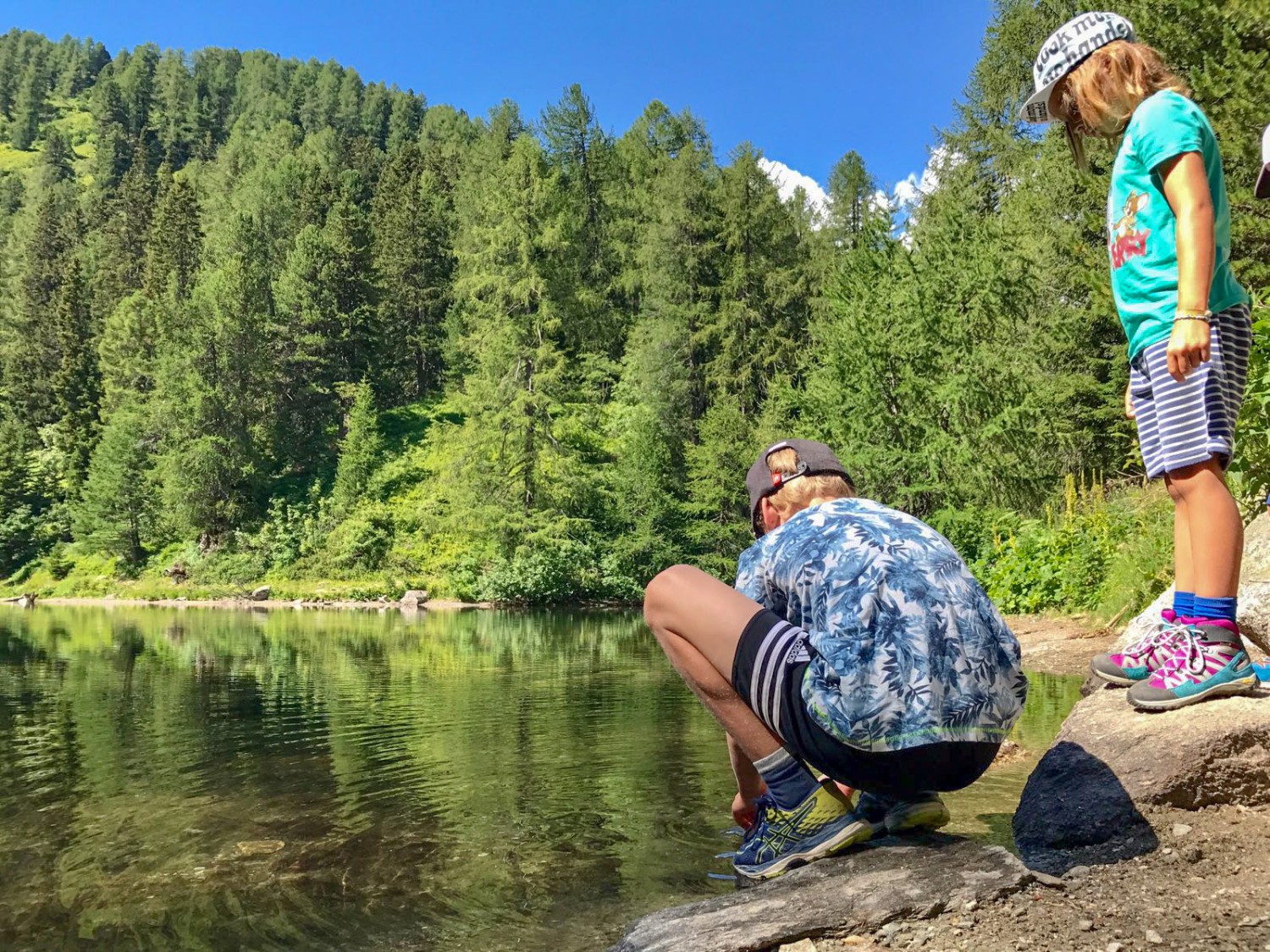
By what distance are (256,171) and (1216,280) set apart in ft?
211

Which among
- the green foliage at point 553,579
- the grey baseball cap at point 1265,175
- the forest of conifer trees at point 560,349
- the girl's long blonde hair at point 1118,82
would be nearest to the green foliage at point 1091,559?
the forest of conifer trees at point 560,349

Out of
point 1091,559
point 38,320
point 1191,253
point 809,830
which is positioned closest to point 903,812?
point 809,830

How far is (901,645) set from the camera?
2129 millimetres

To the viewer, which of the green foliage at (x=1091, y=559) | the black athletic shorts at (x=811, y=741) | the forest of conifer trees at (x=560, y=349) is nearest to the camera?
the black athletic shorts at (x=811, y=741)

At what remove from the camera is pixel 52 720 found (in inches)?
297

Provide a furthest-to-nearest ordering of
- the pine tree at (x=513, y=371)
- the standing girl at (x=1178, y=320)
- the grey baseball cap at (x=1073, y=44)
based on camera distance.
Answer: the pine tree at (x=513, y=371) < the grey baseball cap at (x=1073, y=44) < the standing girl at (x=1178, y=320)

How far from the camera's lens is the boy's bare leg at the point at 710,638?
8.03 feet

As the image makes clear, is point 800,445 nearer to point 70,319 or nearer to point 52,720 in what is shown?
point 52,720

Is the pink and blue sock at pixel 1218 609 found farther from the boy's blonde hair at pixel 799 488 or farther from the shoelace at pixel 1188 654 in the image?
the boy's blonde hair at pixel 799 488

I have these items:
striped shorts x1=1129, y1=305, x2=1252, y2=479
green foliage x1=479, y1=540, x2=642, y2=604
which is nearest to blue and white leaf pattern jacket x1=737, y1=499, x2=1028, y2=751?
striped shorts x1=1129, y1=305, x2=1252, y2=479

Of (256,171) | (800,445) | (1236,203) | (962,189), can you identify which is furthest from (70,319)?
(800,445)

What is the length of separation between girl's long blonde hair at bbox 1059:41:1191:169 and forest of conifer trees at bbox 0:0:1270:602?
2.64 meters

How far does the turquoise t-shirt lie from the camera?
2757mm

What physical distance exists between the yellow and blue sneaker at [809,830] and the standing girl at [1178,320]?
3.50 feet
